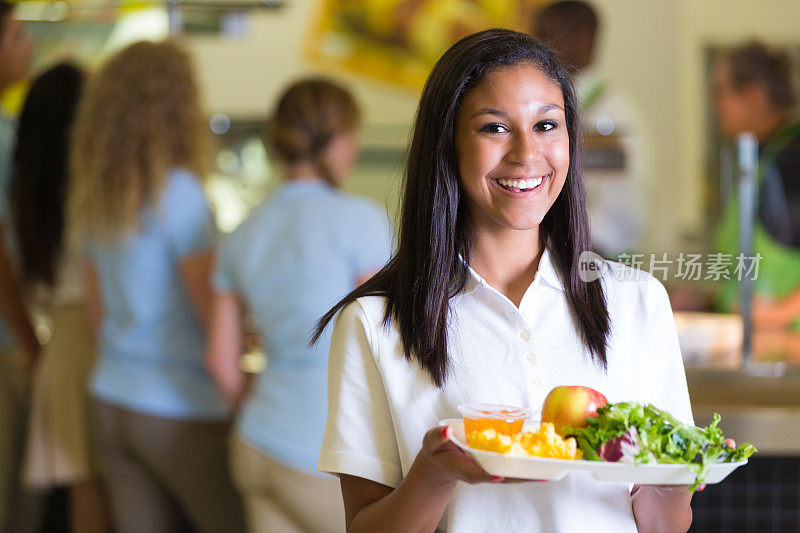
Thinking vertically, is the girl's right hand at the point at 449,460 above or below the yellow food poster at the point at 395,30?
below

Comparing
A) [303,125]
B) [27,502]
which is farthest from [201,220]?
[27,502]

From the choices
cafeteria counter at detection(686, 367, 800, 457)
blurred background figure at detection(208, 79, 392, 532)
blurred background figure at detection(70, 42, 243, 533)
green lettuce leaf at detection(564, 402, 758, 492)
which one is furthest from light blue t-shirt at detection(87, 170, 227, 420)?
green lettuce leaf at detection(564, 402, 758, 492)

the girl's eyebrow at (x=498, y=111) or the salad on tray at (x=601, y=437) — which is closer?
the salad on tray at (x=601, y=437)

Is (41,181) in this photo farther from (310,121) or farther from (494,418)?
(494,418)

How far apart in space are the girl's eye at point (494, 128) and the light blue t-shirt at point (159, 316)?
1476 millimetres

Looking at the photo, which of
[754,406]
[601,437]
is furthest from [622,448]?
[754,406]

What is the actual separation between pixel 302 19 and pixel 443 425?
154 inches

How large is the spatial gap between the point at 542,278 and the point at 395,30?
3.57 metres

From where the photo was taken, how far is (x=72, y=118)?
280 centimetres

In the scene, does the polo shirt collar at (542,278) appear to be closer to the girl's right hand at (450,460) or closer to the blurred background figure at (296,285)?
the girl's right hand at (450,460)

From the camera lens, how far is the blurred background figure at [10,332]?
2.76 meters

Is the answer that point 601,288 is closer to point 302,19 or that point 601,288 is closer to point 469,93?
point 469,93

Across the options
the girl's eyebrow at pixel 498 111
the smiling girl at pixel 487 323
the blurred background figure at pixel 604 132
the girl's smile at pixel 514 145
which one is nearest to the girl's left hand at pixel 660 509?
the smiling girl at pixel 487 323

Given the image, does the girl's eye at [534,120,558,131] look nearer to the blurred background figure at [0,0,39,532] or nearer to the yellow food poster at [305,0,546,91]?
the blurred background figure at [0,0,39,532]
